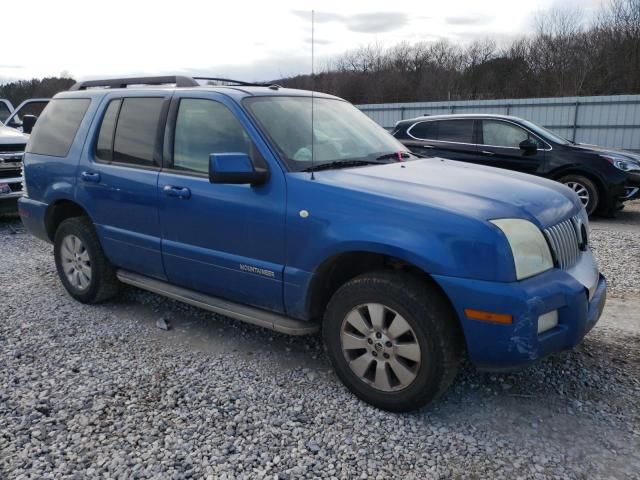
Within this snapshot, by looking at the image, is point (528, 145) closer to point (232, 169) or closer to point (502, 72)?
point (232, 169)

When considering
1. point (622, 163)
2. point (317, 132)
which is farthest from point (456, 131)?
point (317, 132)

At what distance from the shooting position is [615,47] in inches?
1209

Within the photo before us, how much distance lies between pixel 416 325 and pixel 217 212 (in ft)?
4.98

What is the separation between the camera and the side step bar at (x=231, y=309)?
338cm

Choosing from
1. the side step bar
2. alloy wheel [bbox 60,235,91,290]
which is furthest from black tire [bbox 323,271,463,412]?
alloy wheel [bbox 60,235,91,290]

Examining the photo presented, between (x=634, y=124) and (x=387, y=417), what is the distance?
18.0m

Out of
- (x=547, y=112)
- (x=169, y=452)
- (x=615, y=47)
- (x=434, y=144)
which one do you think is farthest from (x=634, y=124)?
(x=169, y=452)

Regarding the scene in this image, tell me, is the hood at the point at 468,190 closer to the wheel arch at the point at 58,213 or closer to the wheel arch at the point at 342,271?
the wheel arch at the point at 342,271

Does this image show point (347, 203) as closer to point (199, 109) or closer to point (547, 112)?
point (199, 109)

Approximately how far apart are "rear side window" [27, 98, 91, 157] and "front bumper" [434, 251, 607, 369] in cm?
361

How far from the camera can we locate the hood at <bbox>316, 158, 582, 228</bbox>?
2.88 m

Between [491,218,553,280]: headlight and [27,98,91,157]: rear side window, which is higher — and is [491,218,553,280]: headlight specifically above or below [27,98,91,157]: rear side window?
below

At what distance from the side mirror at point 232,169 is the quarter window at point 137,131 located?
1.05 meters

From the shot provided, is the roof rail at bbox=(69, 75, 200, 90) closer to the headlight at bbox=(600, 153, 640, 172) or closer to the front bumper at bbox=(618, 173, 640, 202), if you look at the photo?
the headlight at bbox=(600, 153, 640, 172)
